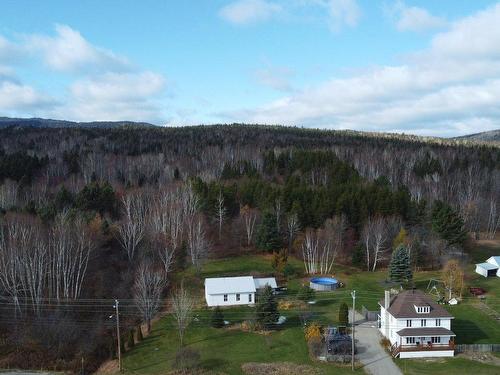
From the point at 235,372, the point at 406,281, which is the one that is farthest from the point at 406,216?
the point at 235,372

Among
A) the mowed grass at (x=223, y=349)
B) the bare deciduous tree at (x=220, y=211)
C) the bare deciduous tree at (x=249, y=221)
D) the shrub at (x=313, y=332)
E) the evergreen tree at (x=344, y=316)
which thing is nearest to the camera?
the mowed grass at (x=223, y=349)

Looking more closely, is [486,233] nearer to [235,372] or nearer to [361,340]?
[361,340]

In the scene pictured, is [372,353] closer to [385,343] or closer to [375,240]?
[385,343]

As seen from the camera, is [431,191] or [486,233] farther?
[431,191]

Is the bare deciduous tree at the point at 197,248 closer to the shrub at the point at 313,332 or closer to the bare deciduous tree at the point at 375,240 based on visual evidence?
the bare deciduous tree at the point at 375,240

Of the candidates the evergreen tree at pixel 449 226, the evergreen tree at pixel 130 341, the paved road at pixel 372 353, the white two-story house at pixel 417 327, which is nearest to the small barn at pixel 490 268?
the evergreen tree at pixel 449 226

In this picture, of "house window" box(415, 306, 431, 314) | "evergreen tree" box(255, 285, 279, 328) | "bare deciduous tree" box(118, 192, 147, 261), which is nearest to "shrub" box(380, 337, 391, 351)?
"house window" box(415, 306, 431, 314)

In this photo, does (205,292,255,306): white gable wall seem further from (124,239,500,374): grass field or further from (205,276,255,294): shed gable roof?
(124,239,500,374): grass field
